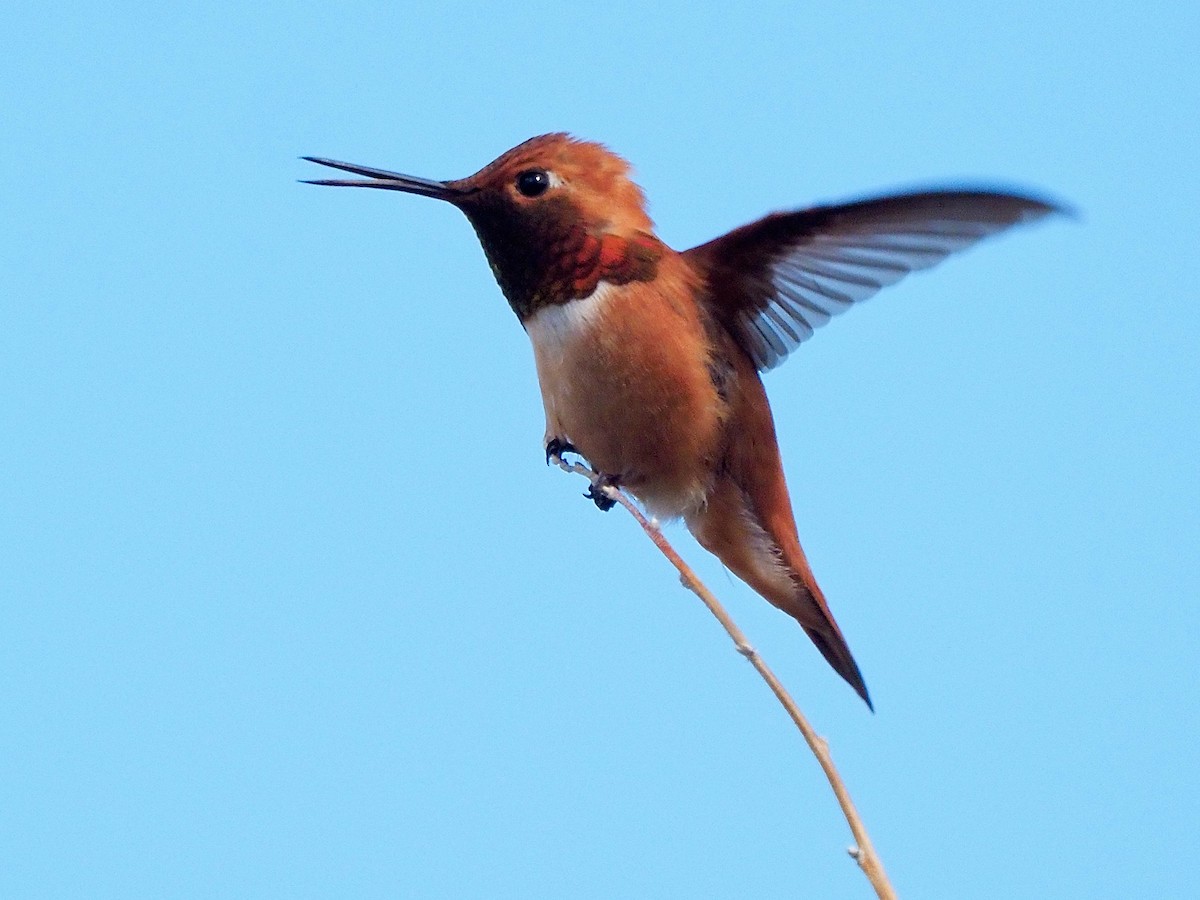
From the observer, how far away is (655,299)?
2.24 m

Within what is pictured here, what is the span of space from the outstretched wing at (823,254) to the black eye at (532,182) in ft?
0.98

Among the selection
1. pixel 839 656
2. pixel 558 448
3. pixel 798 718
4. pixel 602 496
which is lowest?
pixel 798 718

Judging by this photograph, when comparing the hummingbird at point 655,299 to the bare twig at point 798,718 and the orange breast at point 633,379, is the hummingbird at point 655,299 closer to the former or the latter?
the orange breast at point 633,379

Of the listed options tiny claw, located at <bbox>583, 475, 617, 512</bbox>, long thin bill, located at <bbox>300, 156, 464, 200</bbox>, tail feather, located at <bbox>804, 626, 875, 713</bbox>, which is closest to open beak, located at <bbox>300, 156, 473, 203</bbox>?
long thin bill, located at <bbox>300, 156, 464, 200</bbox>

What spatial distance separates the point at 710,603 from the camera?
4.76ft

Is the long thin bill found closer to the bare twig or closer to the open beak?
the open beak

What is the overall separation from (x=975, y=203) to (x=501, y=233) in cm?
79

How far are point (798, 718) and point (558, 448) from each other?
1.10 metres

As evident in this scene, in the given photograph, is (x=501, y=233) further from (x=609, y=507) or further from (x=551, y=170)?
(x=609, y=507)

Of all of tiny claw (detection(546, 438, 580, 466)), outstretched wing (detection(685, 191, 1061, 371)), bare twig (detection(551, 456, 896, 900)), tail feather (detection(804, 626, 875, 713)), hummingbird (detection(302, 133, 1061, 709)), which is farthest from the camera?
tail feather (detection(804, 626, 875, 713))

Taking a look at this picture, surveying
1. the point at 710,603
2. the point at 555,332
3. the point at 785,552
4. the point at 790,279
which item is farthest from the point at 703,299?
the point at 710,603

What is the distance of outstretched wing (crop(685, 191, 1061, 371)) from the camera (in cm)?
194

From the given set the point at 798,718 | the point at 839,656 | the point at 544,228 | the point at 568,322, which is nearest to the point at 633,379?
the point at 568,322

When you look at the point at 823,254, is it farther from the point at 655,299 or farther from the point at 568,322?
the point at 568,322
